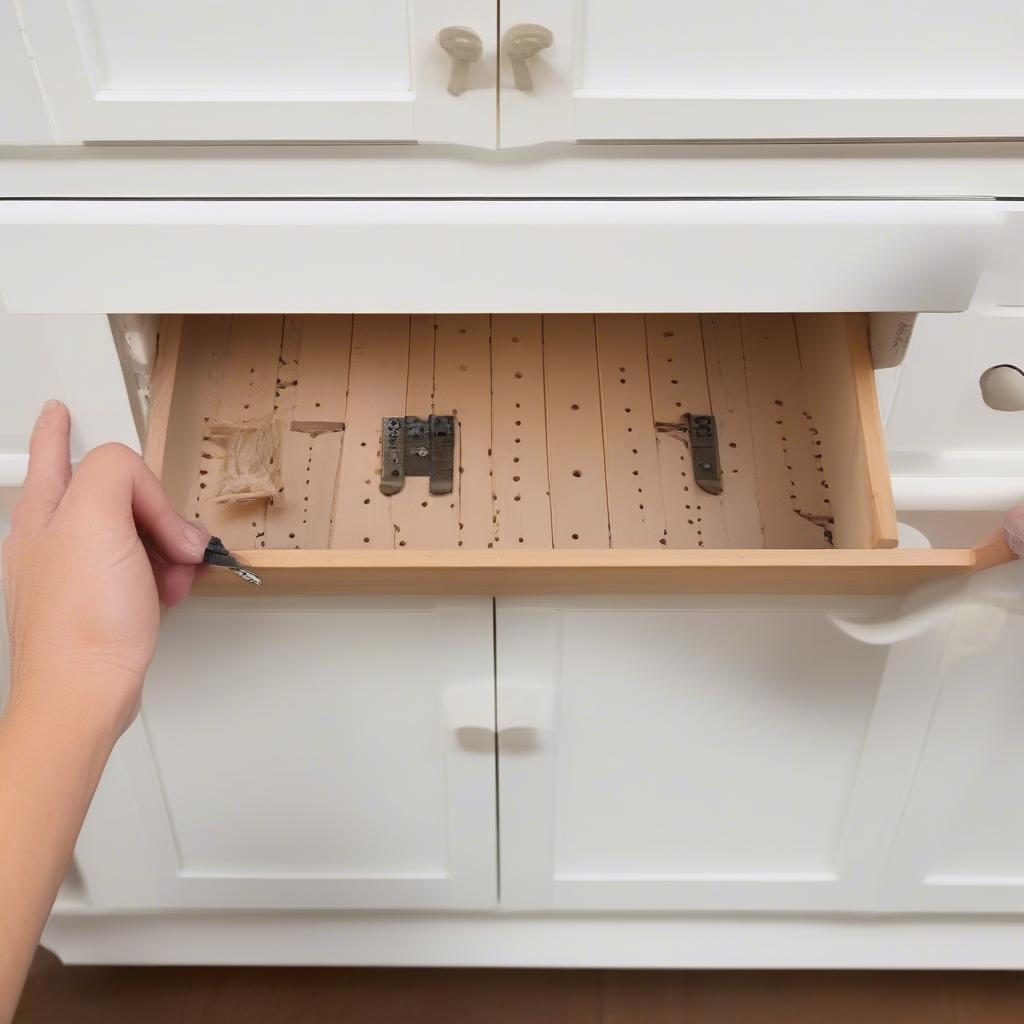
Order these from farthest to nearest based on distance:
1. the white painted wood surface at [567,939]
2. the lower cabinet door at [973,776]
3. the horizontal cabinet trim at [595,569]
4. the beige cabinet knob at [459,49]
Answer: the white painted wood surface at [567,939] → the lower cabinet door at [973,776] → the horizontal cabinet trim at [595,569] → the beige cabinet knob at [459,49]

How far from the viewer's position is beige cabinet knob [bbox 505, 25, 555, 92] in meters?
0.70

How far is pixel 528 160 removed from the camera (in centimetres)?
77

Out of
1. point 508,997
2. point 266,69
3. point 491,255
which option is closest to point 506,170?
point 491,255

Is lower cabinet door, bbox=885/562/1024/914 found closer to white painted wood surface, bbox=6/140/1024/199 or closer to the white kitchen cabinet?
white painted wood surface, bbox=6/140/1024/199

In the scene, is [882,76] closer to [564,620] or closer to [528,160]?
[528,160]

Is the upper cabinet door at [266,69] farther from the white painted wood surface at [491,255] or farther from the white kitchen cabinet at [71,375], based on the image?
the white kitchen cabinet at [71,375]

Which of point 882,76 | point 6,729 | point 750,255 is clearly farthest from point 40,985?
point 882,76

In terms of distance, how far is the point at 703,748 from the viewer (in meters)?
1.06

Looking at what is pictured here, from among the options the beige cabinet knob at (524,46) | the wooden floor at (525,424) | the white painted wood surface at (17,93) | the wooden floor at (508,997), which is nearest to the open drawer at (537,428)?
the wooden floor at (525,424)

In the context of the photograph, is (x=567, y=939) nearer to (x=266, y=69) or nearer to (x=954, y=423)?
(x=954, y=423)

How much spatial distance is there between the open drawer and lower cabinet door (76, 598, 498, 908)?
69mm

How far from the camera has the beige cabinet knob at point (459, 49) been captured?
70 cm

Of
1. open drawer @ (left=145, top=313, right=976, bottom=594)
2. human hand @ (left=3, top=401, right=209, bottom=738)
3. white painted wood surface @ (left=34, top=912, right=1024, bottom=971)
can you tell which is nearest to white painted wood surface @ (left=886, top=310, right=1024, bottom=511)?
open drawer @ (left=145, top=313, right=976, bottom=594)

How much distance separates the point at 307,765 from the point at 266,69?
636 millimetres
